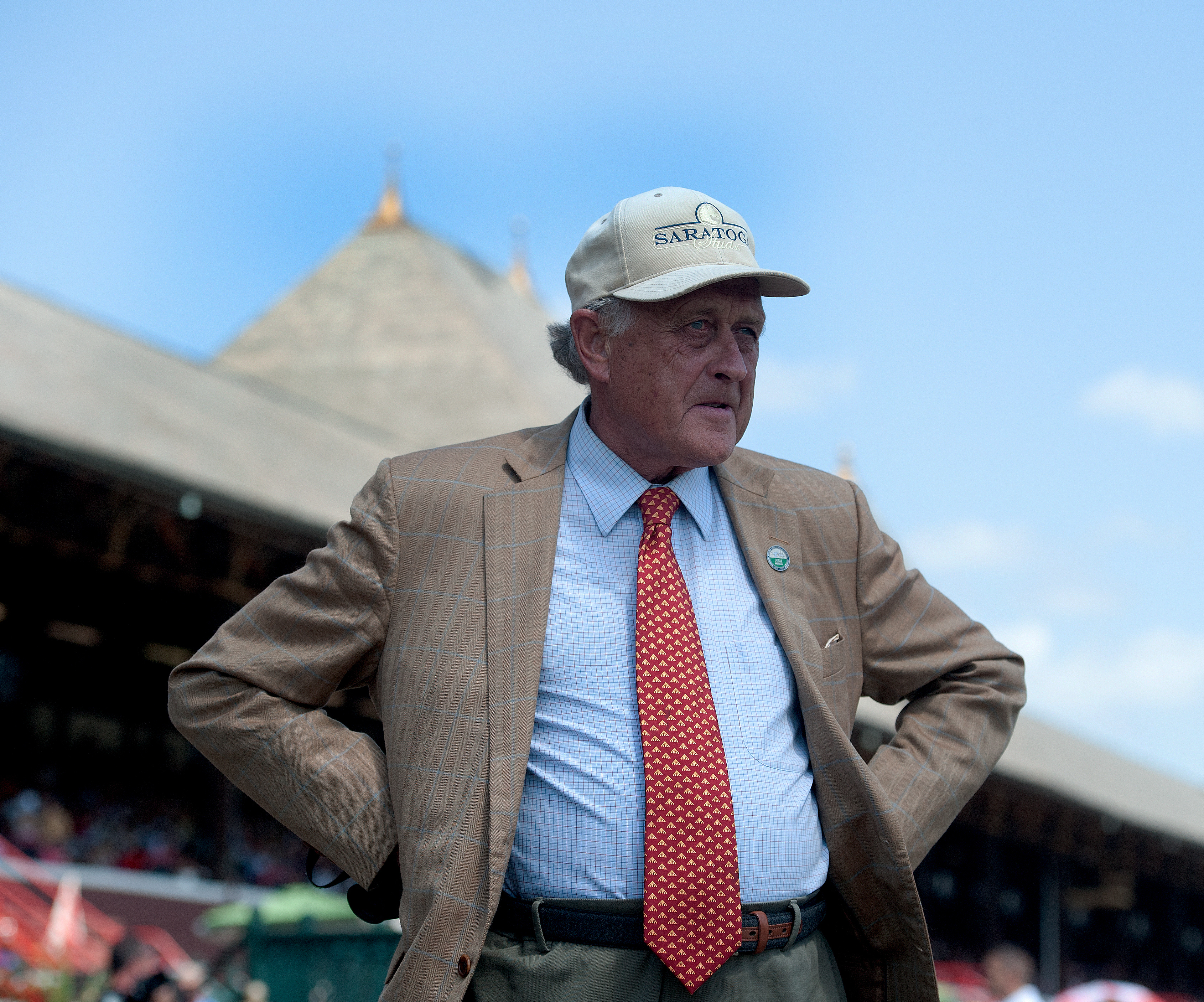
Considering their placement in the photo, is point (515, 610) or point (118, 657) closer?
point (515, 610)

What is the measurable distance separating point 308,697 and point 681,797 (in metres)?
0.50

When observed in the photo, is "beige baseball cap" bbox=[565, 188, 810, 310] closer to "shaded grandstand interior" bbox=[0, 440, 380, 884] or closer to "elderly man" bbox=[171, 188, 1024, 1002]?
"elderly man" bbox=[171, 188, 1024, 1002]

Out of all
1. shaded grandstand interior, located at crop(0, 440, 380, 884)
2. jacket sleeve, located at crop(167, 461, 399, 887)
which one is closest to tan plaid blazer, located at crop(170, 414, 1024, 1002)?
jacket sleeve, located at crop(167, 461, 399, 887)

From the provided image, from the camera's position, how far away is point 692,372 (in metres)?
2.05

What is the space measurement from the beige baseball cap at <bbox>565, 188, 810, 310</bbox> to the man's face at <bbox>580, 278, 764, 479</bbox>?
0.03m

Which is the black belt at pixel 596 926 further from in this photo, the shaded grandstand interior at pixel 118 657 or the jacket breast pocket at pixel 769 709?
the shaded grandstand interior at pixel 118 657

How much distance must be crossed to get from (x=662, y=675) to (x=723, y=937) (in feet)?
1.09

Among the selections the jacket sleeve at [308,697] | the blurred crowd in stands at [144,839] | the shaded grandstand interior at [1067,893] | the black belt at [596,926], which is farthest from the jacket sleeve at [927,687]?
the shaded grandstand interior at [1067,893]

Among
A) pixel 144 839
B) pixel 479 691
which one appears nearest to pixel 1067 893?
pixel 144 839

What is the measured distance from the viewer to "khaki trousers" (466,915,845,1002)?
175 centimetres

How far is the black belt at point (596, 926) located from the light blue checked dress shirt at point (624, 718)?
0.07ft

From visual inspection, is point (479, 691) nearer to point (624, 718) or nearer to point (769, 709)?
point (624, 718)

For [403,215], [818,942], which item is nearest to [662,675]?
[818,942]

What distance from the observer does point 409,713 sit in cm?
188
